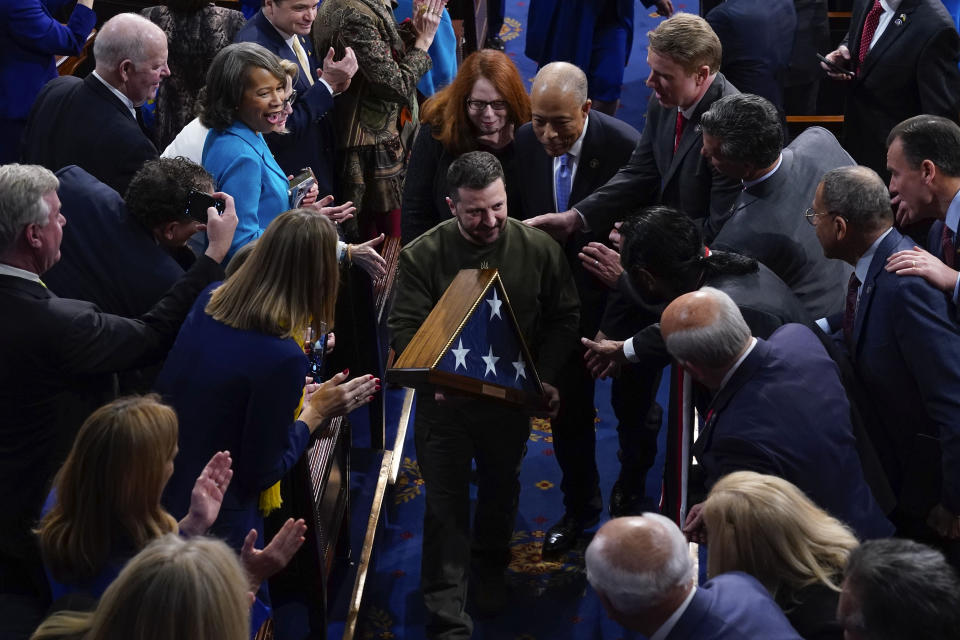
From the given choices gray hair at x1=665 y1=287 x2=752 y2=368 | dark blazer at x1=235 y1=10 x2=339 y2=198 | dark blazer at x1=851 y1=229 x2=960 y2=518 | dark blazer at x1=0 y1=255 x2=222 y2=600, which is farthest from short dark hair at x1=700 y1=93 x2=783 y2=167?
dark blazer at x1=0 y1=255 x2=222 y2=600

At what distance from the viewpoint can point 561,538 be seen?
13.6ft

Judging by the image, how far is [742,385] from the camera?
112 inches

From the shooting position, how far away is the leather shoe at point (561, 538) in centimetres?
413

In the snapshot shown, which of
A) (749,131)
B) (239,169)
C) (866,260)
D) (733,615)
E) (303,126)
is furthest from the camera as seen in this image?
(303,126)

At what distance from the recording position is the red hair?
12.9ft

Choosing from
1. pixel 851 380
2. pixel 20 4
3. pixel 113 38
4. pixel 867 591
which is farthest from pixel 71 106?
pixel 867 591

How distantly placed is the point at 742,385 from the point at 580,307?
45.3 inches

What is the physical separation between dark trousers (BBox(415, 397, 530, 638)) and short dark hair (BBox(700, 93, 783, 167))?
1.11 meters

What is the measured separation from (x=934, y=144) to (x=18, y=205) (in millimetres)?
2584

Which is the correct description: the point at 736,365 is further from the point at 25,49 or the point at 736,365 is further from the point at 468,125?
the point at 25,49

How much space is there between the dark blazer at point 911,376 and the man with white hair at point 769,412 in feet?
0.78

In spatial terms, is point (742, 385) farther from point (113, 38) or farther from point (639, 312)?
point (113, 38)

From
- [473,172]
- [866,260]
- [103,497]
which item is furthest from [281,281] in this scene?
[866,260]

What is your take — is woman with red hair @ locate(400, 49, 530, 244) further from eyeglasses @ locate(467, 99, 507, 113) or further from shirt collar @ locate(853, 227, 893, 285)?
shirt collar @ locate(853, 227, 893, 285)
